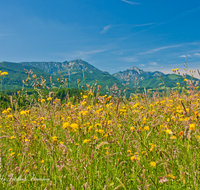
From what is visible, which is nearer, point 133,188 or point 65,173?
point 133,188

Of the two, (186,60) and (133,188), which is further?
(186,60)

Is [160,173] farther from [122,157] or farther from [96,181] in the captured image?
[96,181]

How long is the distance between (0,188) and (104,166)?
1310 millimetres

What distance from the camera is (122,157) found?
7.57 feet

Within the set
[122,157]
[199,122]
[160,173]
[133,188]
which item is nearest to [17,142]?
[122,157]

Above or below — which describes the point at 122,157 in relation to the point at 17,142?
below

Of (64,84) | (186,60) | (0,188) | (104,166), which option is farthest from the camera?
(186,60)

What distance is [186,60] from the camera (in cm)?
566

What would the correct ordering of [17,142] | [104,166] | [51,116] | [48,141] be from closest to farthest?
[48,141] < [104,166] < [17,142] < [51,116]

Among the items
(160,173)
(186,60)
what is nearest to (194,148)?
(160,173)

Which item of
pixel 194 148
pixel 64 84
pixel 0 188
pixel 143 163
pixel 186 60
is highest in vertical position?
pixel 186 60

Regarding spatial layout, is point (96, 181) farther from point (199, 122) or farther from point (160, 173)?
point (199, 122)

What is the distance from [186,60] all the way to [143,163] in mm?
5172

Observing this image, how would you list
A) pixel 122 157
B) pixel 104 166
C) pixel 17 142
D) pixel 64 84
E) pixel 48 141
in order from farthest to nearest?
1. pixel 64 84
2. pixel 17 142
3. pixel 122 157
4. pixel 104 166
5. pixel 48 141
